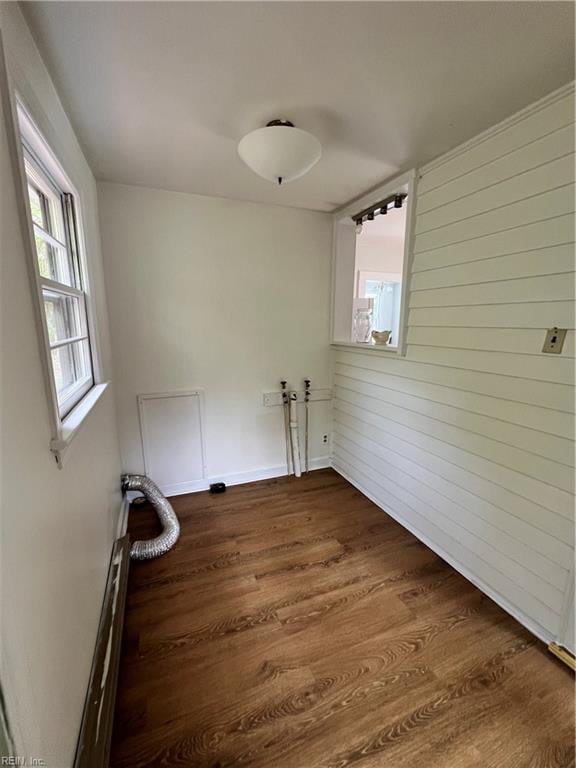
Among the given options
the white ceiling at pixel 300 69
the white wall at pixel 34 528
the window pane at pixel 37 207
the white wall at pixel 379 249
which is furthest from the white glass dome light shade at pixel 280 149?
the white wall at pixel 379 249

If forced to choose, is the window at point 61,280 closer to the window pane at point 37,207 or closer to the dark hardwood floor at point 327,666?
the window pane at point 37,207

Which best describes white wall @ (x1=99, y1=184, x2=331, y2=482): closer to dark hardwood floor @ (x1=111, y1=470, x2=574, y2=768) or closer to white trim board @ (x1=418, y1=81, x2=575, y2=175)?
dark hardwood floor @ (x1=111, y1=470, x2=574, y2=768)

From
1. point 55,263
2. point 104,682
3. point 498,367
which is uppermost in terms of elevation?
point 55,263

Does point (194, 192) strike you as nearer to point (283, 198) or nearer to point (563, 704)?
point (283, 198)

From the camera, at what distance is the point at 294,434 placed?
2.99 meters

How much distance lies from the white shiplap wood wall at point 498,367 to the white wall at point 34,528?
1868mm

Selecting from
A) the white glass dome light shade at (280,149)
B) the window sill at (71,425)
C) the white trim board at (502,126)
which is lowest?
the window sill at (71,425)

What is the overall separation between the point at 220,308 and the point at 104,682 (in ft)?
7.38

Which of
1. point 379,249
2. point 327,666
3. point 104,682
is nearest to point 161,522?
point 104,682

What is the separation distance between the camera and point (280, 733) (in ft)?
3.78

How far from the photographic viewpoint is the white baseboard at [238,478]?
2719 millimetres

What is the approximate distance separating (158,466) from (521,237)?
280 cm

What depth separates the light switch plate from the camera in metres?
1.33

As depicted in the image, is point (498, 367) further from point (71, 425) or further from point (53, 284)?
point (53, 284)
